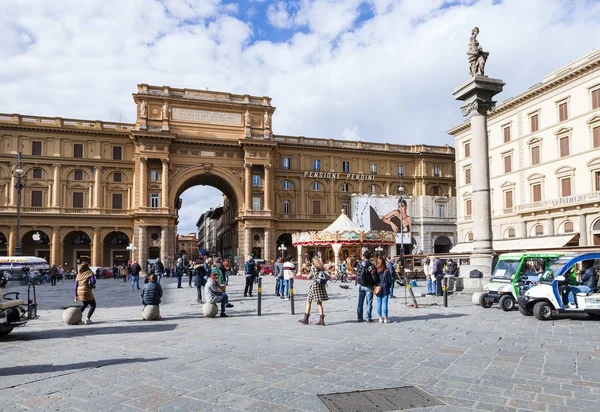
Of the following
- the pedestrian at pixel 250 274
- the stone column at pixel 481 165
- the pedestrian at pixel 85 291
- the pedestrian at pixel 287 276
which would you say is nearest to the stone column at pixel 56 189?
the pedestrian at pixel 250 274

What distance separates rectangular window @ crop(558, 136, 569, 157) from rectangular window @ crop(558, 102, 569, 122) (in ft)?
4.77

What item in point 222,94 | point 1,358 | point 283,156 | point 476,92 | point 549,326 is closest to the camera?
point 1,358

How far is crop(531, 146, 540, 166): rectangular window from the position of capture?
1490 inches

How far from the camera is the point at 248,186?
50.8 metres

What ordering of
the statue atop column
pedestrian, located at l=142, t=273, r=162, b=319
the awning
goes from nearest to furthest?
pedestrian, located at l=142, t=273, r=162, b=319, the statue atop column, the awning

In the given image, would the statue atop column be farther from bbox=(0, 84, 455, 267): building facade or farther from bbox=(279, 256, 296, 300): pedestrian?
bbox=(0, 84, 455, 267): building facade

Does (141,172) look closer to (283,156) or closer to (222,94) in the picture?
(222,94)

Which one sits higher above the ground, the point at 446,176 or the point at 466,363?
the point at 446,176

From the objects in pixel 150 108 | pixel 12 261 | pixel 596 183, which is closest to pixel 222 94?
pixel 150 108

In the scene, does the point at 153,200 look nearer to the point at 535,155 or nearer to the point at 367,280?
the point at 535,155

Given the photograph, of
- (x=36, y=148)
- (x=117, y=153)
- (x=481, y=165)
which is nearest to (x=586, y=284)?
(x=481, y=165)

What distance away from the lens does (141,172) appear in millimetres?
47906

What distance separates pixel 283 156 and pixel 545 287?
4442 cm

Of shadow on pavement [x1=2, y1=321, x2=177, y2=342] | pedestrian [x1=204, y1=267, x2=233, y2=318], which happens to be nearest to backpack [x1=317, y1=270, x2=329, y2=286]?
pedestrian [x1=204, y1=267, x2=233, y2=318]
